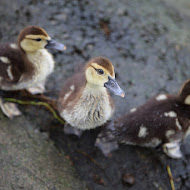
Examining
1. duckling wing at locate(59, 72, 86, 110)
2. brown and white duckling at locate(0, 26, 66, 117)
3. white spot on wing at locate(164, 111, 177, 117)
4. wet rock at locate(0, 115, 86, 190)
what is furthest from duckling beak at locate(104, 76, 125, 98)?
wet rock at locate(0, 115, 86, 190)

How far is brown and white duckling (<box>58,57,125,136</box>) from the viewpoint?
190 centimetres

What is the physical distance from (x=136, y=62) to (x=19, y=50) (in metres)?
1.39

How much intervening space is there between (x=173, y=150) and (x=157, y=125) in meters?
0.36

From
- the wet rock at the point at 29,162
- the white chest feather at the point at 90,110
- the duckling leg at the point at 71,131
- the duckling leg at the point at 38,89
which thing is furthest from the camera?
the duckling leg at the point at 38,89

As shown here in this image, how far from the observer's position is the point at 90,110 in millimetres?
2152

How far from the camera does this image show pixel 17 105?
2572mm

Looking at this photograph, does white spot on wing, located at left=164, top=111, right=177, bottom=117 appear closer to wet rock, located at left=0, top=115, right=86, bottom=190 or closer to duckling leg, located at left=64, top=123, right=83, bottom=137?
duckling leg, located at left=64, top=123, right=83, bottom=137

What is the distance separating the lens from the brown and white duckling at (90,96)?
190cm

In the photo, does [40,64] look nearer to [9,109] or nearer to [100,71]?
[9,109]

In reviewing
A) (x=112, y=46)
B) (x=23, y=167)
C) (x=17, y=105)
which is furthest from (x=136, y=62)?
(x=23, y=167)

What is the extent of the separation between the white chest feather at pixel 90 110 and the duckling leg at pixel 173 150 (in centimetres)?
68

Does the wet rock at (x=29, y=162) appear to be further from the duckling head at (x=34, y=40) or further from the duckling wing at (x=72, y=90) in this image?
the duckling head at (x=34, y=40)

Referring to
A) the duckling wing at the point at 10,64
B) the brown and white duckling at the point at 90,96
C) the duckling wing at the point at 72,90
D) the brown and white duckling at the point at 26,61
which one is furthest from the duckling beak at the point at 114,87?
the duckling wing at the point at 10,64

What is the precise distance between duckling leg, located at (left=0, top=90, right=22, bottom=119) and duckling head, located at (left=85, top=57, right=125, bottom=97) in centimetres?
90
